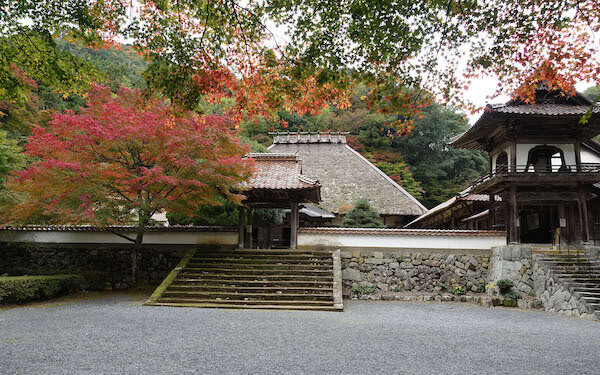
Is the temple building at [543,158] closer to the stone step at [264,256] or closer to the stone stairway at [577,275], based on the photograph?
the stone stairway at [577,275]

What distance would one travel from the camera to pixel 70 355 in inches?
164

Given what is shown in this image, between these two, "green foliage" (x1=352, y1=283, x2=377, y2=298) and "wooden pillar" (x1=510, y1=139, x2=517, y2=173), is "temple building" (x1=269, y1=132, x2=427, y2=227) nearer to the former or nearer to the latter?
"green foliage" (x1=352, y1=283, x2=377, y2=298)

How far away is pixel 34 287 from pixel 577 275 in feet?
42.2

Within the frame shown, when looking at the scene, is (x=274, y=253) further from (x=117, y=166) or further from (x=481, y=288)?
(x=481, y=288)

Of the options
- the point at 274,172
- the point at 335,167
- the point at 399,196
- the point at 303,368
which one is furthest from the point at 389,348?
the point at 335,167

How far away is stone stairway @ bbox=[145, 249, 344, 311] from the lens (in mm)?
8672

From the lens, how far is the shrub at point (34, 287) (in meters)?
8.12

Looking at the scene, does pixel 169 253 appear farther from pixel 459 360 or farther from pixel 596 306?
pixel 596 306

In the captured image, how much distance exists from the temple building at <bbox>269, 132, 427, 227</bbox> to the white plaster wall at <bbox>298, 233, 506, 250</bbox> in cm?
525

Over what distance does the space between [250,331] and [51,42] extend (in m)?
4.94

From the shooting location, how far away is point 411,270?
11609 mm

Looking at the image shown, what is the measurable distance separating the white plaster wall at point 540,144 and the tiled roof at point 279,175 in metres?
6.26

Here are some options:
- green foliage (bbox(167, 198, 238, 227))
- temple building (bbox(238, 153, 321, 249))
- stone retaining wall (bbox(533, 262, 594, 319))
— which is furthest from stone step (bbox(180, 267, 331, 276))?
stone retaining wall (bbox(533, 262, 594, 319))

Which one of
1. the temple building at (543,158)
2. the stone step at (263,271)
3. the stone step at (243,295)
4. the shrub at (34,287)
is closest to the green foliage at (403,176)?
the temple building at (543,158)
